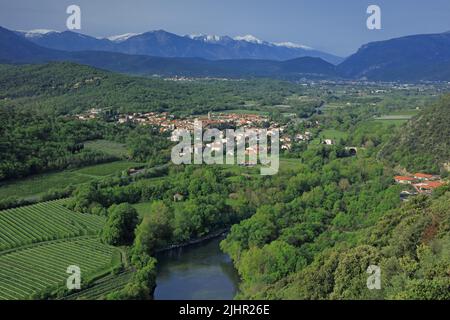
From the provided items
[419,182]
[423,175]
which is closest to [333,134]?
[423,175]

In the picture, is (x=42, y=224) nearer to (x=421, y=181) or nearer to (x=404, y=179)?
(x=404, y=179)

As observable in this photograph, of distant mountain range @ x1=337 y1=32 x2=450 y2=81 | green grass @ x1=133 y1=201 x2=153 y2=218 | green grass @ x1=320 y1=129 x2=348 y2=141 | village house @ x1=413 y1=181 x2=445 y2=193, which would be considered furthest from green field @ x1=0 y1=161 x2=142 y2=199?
distant mountain range @ x1=337 y1=32 x2=450 y2=81

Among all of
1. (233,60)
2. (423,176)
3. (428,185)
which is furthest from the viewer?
(233,60)

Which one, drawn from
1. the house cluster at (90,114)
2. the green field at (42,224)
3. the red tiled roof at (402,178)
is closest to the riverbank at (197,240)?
the green field at (42,224)

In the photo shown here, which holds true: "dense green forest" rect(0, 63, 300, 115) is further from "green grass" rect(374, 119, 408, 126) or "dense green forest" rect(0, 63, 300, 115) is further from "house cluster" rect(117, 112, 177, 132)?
"green grass" rect(374, 119, 408, 126)

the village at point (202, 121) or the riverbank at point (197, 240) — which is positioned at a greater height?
the village at point (202, 121)

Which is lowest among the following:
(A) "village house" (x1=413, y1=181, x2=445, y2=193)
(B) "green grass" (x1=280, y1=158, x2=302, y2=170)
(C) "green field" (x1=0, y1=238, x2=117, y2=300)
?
(C) "green field" (x1=0, y1=238, x2=117, y2=300)

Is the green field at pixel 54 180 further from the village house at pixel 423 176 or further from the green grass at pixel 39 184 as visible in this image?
the village house at pixel 423 176
